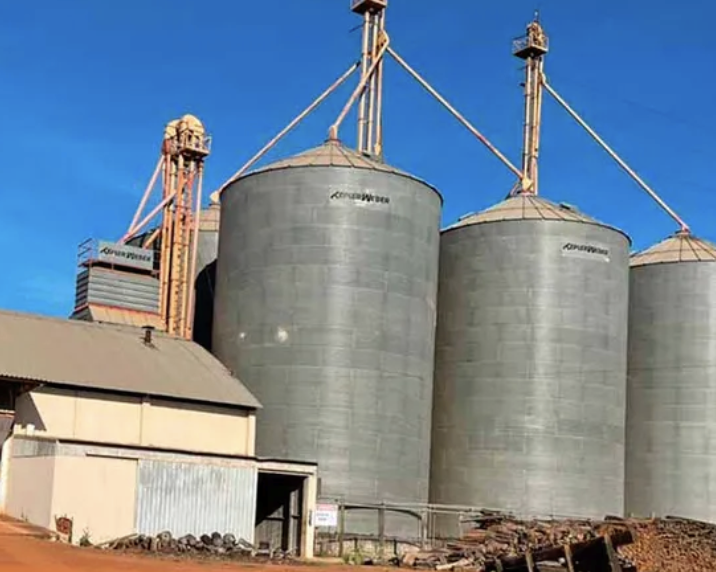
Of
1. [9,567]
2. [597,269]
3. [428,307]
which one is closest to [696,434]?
[597,269]

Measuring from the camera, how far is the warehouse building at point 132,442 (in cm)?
3988

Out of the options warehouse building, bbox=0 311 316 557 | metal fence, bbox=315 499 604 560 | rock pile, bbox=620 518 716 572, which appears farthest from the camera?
metal fence, bbox=315 499 604 560

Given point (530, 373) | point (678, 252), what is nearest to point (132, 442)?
point (530, 373)

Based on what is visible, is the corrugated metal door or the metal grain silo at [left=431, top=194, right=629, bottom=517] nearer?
the corrugated metal door

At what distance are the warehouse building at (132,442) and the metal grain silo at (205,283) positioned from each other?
28.5 feet

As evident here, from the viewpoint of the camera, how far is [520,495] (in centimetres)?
5372

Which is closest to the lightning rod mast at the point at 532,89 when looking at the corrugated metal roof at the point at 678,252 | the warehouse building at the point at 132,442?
the corrugated metal roof at the point at 678,252

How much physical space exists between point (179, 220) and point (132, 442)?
2060 centimetres

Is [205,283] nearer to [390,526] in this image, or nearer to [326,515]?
[390,526]

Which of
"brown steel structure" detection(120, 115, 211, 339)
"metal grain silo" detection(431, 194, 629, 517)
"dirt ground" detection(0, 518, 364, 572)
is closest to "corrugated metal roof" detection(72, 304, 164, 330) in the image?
"brown steel structure" detection(120, 115, 211, 339)

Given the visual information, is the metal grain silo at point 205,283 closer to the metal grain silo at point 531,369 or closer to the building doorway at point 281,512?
the metal grain silo at point 531,369

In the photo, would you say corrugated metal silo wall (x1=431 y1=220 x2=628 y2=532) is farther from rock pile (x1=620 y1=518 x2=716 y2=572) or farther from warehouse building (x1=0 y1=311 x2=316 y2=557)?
rock pile (x1=620 y1=518 x2=716 y2=572)

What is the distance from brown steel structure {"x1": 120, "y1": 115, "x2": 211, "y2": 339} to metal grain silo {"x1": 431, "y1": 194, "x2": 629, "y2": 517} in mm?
13361

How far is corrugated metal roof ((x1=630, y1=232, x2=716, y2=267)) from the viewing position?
6359 cm
